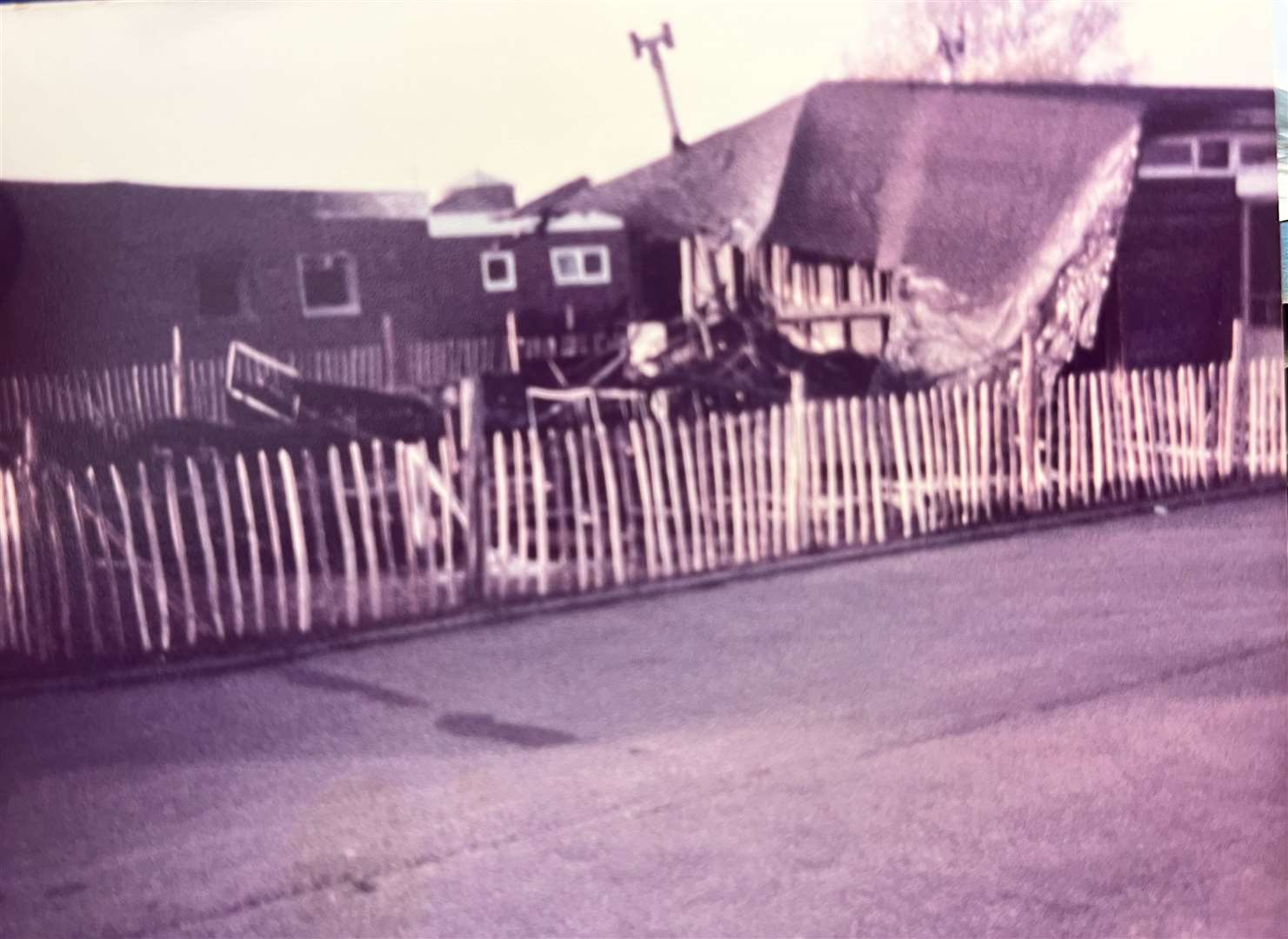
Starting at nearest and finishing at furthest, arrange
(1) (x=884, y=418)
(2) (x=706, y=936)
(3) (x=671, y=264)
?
(2) (x=706, y=936), (3) (x=671, y=264), (1) (x=884, y=418)

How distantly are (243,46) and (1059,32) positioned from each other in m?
2.55

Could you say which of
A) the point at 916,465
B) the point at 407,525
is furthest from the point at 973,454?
the point at 407,525

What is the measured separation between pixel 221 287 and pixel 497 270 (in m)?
0.84

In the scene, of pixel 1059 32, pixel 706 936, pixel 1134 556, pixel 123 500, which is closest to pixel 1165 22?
pixel 1059 32

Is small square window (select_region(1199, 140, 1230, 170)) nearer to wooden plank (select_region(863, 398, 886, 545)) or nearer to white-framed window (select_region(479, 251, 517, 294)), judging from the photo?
wooden plank (select_region(863, 398, 886, 545))

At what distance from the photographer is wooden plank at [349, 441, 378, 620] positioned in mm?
4074

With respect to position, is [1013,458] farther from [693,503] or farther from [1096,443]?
[693,503]

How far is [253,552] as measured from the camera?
395cm

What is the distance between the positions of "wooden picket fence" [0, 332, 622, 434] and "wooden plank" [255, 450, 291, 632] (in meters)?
0.48

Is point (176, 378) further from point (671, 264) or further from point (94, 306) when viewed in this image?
point (671, 264)

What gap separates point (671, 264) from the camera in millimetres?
3688

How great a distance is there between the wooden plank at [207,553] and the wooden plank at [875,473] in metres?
2.63

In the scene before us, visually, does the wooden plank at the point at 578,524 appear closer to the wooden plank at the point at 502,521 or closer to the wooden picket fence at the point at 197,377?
the wooden plank at the point at 502,521

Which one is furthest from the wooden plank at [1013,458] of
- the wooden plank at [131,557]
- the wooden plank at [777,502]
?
the wooden plank at [131,557]
